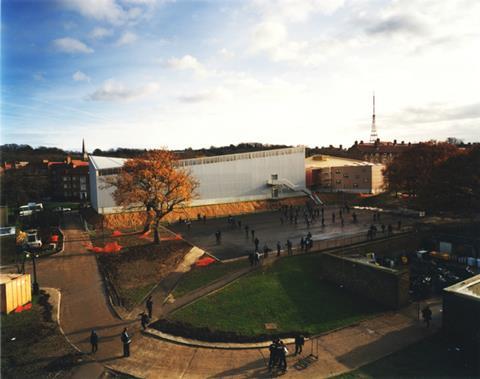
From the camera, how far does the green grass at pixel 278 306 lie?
16.9 m

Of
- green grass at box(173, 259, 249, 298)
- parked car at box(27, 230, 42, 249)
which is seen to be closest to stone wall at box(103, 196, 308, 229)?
parked car at box(27, 230, 42, 249)

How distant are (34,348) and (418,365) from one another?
55.6 feet

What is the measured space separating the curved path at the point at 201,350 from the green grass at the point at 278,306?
131cm

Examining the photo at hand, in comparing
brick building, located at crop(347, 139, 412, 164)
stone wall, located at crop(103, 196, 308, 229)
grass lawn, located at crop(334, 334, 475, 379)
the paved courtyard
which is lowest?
grass lawn, located at crop(334, 334, 475, 379)

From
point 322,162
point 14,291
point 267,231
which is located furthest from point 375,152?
point 14,291

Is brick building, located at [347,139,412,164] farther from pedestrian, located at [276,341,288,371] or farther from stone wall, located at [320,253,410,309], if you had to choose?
pedestrian, located at [276,341,288,371]

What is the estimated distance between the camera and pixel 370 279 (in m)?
20.3

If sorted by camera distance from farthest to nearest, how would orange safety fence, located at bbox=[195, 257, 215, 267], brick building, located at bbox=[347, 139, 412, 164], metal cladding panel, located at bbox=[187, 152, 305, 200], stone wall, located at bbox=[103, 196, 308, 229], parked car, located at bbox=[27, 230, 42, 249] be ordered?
brick building, located at bbox=[347, 139, 412, 164]
metal cladding panel, located at bbox=[187, 152, 305, 200]
stone wall, located at bbox=[103, 196, 308, 229]
parked car, located at bbox=[27, 230, 42, 249]
orange safety fence, located at bbox=[195, 257, 215, 267]

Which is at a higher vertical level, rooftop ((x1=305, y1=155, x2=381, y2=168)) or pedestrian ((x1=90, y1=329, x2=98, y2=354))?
rooftop ((x1=305, y1=155, x2=381, y2=168))

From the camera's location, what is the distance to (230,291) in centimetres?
2041

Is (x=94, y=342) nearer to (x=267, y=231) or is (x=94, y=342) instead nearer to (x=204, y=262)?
(x=204, y=262)

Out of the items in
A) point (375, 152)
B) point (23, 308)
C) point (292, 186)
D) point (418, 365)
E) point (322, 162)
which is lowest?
point (418, 365)

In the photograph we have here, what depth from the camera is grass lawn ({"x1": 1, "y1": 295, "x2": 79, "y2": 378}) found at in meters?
13.0

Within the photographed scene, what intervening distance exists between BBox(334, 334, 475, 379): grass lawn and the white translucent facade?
3386 cm
